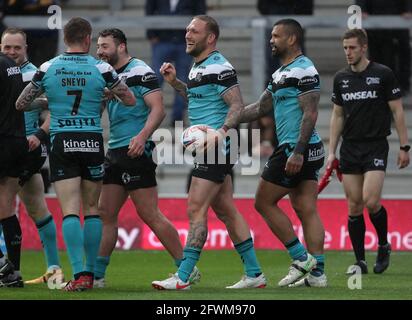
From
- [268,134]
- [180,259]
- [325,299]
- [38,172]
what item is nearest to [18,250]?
[38,172]

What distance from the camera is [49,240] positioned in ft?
38.4

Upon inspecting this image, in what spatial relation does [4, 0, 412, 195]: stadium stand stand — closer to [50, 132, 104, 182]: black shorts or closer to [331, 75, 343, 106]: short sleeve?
[331, 75, 343, 106]: short sleeve

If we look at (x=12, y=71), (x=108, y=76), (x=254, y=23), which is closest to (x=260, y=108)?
(x=108, y=76)

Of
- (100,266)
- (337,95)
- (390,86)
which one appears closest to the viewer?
(100,266)

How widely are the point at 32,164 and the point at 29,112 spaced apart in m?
0.61

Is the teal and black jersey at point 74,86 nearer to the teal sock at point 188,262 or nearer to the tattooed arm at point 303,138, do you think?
the teal sock at point 188,262

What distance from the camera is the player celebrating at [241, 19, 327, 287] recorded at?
10734 mm

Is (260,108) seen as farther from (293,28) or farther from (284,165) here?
(293,28)

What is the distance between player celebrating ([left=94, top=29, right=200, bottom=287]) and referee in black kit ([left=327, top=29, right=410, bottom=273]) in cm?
236

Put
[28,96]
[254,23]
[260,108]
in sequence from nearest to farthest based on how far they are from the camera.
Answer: [28,96], [260,108], [254,23]

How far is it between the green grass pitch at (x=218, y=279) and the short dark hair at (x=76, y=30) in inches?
85.0

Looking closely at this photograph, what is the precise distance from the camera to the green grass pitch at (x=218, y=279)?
32.9ft

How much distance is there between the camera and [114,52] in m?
11.0

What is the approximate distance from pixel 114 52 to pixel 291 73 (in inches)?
63.8
